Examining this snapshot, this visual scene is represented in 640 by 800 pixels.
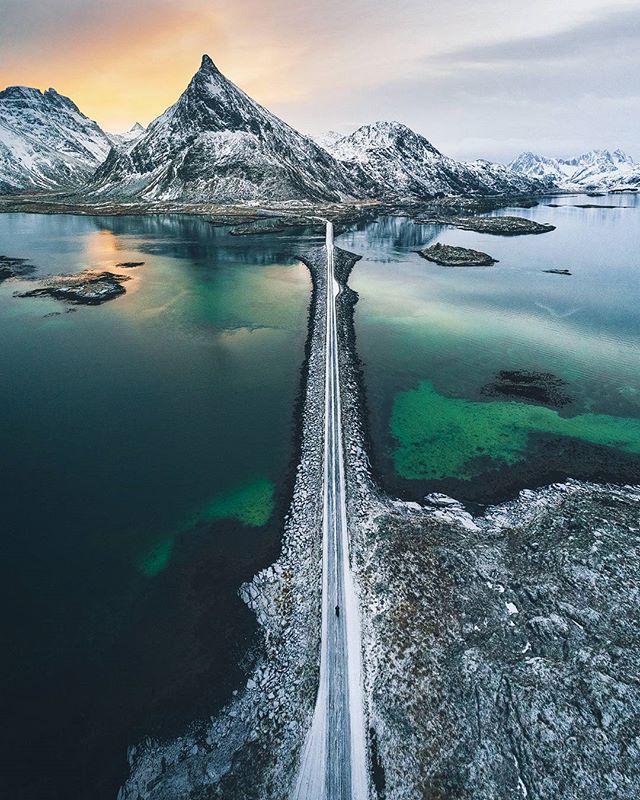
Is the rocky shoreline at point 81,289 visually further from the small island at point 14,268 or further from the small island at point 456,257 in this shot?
the small island at point 456,257

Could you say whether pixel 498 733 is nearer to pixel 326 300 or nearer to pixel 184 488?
pixel 184 488

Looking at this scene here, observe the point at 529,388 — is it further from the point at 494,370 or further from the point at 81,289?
the point at 81,289

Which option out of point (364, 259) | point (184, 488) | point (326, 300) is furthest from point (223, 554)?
point (364, 259)

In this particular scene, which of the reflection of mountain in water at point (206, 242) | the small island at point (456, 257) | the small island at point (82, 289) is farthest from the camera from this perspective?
the reflection of mountain in water at point (206, 242)

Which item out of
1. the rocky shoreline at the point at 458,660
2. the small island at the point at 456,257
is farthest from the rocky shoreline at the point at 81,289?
the small island at the point at 456,257

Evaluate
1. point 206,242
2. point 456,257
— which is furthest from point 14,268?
point 456,257
